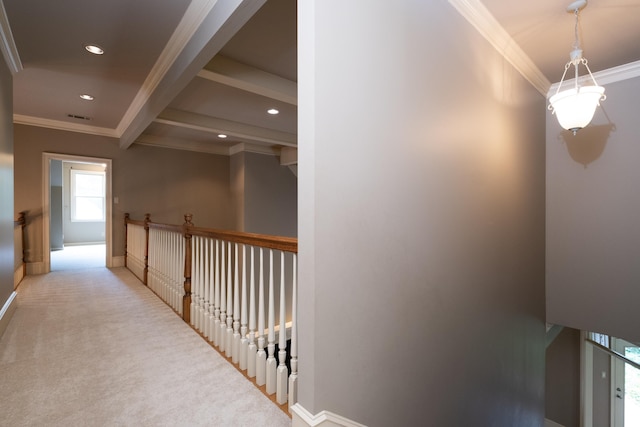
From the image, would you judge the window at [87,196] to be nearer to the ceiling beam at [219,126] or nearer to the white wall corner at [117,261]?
the white wall corner at [117,261]

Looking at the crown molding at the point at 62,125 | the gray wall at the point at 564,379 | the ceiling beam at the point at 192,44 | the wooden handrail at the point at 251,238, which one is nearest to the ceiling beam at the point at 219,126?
the ceiling beam at the point at 192,44

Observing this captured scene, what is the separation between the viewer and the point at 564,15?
6.82ft

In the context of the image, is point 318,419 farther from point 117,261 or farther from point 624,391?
point 624,391

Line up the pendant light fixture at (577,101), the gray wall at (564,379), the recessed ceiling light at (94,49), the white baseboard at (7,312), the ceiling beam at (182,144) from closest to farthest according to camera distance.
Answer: the pendant light fixture at (577,101)
the white baseboard at (7,312)
the recessed ceiling light at (94,49)
the gray wall at (564,379)
the ceiling beam at (182,144)

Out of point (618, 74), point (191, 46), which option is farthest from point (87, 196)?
point (618, 74)

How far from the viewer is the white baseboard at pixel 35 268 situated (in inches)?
173

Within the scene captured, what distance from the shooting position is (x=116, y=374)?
1.73 metres

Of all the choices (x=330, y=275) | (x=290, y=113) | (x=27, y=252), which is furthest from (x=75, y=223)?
(x=330, y=275)

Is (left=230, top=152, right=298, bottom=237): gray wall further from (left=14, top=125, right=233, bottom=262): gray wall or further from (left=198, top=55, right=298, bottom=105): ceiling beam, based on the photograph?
(left=198, top=55, right=298, bottom=105): ceiling beam

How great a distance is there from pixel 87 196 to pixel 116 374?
8.92 meters

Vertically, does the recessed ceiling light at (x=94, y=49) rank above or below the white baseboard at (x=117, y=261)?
above

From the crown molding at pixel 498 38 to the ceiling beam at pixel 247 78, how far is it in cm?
182

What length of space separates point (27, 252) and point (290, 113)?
15.1 feet

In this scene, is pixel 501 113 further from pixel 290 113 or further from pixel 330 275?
pixel 290 113
